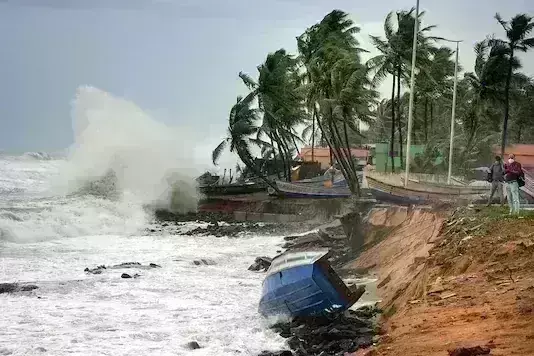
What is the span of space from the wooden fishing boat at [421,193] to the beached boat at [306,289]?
1422 centimetres

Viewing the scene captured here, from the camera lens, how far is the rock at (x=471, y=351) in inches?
280

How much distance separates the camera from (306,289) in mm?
11891

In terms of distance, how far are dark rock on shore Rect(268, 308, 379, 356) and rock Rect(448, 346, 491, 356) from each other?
2626 mm

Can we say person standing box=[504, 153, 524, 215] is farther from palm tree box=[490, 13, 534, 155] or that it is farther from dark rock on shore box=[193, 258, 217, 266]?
palm tree box=[490, 13, 534, 155]

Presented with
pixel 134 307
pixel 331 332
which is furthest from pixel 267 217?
pixel 331 332

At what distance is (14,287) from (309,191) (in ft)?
84.3

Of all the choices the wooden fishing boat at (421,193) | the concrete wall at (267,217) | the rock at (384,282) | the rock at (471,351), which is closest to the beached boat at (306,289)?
the rock at (384,282)

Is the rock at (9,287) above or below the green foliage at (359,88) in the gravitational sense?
below

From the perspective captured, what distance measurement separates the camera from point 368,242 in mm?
21016

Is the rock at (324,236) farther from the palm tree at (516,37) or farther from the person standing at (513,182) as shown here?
the palm tree at (516,37)

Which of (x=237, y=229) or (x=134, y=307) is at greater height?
(x=134, y=307)

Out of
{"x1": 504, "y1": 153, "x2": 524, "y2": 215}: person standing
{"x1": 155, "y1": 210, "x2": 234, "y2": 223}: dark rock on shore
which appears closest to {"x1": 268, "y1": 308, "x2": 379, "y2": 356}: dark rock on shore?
{"x1": 504, "y1": 153, "x2": 524, "y2": 215}: person standing

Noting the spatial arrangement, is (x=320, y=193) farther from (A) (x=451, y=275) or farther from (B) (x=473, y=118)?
(A) (x=451, y=275)

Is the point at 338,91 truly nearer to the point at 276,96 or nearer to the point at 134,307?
the point at 276,96
